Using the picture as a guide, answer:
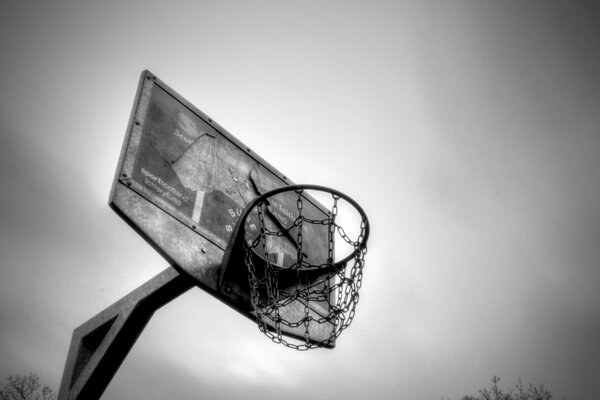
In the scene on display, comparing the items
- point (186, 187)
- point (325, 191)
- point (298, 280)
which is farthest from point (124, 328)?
point (325, 191)

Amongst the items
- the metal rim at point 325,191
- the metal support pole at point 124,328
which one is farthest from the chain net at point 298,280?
the metal support pole at point 124,328

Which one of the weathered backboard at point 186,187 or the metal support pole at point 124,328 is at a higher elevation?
the weathered backboard at point 186,187

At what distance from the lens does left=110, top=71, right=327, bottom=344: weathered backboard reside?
9.56 ft

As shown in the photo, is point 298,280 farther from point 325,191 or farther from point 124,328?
point 124,328

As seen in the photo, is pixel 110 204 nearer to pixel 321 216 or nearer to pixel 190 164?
pixel 190 164

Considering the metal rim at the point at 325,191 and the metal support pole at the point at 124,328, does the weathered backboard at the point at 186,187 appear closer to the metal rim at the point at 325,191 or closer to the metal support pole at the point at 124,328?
the metal support pole at the point at 124,328

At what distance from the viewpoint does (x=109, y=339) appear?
3004mm

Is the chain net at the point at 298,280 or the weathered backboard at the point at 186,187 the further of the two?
the chain net at the point at 298,280

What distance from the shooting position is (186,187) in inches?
132

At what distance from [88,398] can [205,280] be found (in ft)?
3.96

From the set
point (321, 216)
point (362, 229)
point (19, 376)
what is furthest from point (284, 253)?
point (19, 376)

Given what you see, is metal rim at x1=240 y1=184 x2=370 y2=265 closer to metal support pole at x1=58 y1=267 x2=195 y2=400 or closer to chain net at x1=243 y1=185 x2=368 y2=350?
chain net at x1=243 y1=185 x2=368 y2=350

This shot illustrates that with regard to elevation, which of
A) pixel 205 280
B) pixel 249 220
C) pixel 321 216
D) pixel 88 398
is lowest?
pixel 88 398

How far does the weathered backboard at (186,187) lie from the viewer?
2.91 meters
